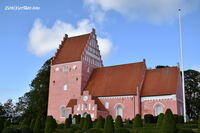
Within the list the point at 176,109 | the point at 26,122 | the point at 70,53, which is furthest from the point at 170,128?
the point at 70,53

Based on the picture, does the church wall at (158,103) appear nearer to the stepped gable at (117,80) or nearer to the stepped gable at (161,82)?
the stepped gable at (161,82)

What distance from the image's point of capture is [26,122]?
34344 millimetres

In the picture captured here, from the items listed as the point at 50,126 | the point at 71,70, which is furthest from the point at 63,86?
the point at 50,126

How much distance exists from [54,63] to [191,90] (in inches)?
1117

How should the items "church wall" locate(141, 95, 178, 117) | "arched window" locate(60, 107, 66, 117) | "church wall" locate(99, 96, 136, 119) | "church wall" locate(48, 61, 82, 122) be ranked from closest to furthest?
Result: "church wall" locate(141, 95, 178, 117), "church wall" locate(99, 96, 136, 119), "arched window" locate(60, 107, 66, 117), "church wall" locate(48, 61, 82, 122)

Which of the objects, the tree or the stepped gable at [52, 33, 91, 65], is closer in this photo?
the stepped gable at [52, 33, 91, 65]

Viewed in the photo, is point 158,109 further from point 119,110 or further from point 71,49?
point 71,49

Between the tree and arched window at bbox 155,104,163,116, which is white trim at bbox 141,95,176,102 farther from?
the tree

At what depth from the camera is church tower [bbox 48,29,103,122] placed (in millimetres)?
43188

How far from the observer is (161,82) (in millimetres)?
38031

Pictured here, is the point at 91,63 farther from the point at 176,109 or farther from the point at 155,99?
the point at 176,109

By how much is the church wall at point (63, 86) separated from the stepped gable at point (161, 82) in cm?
1161

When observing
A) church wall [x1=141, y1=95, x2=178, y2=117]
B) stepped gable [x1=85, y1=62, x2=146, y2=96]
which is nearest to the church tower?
stepped gable [x1=85, y1=62, x2=146, y2=96]

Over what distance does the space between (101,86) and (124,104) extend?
5.73 meters
